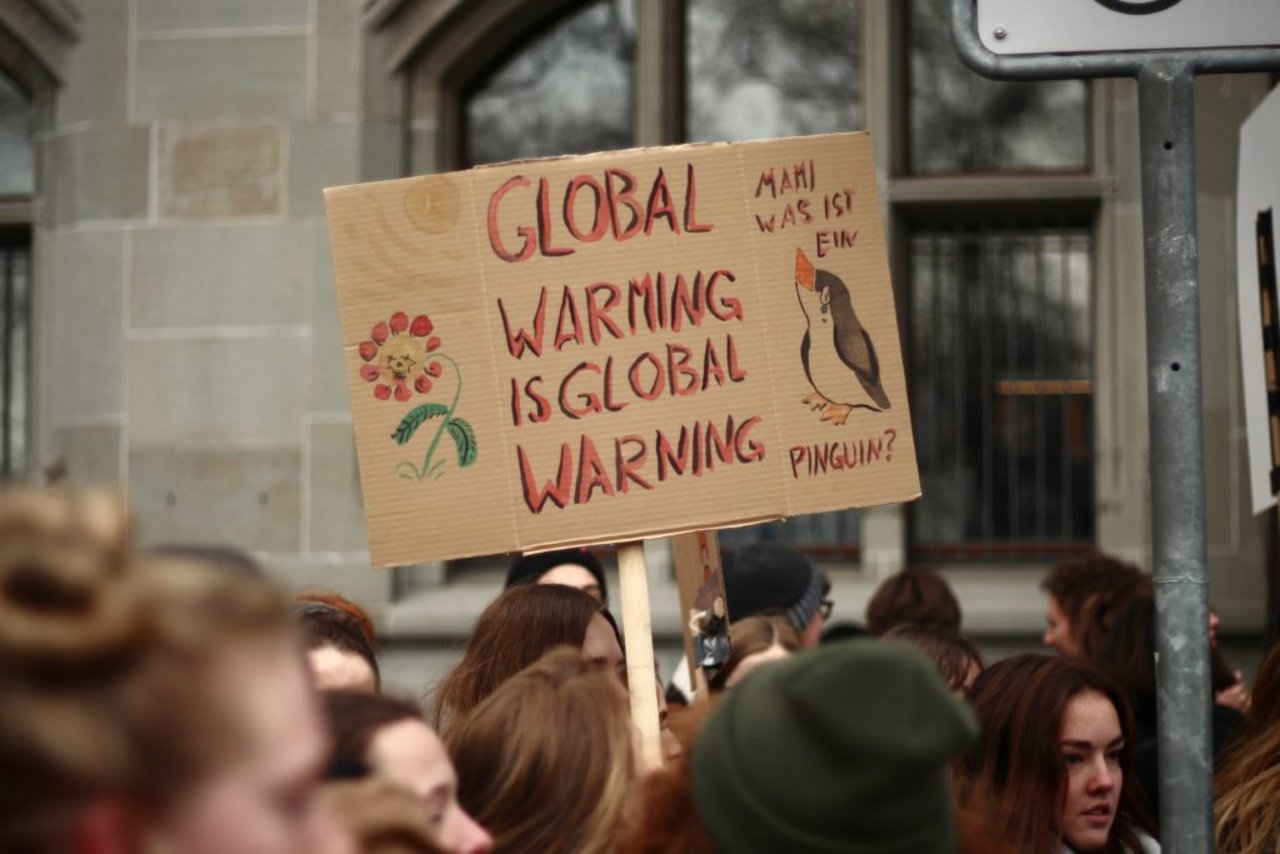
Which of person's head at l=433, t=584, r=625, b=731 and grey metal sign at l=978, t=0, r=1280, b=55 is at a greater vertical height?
grey metal sign at l=978, t=0, r=1280, b=55

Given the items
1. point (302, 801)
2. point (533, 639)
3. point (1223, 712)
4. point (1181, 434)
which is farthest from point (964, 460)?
point (302, 801)

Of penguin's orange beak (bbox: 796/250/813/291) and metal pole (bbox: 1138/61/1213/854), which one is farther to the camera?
penguin's orange beak (bbox: 796/250/813/291)

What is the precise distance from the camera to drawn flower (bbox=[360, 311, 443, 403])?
320cm

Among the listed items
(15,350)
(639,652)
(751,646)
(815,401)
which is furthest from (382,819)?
(15,350)

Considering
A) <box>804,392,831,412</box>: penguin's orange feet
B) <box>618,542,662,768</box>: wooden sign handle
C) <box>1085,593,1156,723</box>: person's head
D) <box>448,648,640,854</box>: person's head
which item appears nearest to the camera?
<box>448,648,640,854</box>: person's head

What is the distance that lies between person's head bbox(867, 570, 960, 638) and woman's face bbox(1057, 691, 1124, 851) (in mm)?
2053

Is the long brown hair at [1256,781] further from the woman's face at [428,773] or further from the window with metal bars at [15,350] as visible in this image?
the window with metal bars at [15,350]

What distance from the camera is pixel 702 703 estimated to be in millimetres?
2330

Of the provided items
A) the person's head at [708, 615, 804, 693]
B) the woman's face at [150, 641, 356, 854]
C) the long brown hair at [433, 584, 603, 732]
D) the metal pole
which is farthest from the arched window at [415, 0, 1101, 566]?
the woman's face at [150, 641, 356, 854]

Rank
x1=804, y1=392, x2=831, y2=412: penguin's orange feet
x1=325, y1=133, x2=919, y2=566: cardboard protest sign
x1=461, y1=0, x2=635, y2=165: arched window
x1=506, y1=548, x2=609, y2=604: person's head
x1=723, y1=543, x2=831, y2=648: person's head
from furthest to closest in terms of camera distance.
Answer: x1=461, y1=0, x2=635, y2=165: arched window → x1=723, y1=543, x2=831, y2=648: person's head → x1=506, y1=548, x2=609, y2=604: person's head → x1=804, y1=392, x2=831, y2=412: penguin's orange feet → x1=325, y1=133, x2=919, y2=566: cardboard protest sign

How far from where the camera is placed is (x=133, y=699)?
104 cm

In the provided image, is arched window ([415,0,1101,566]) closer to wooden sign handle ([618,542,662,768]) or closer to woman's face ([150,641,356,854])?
wooden sign handle ([618,542,662,768])

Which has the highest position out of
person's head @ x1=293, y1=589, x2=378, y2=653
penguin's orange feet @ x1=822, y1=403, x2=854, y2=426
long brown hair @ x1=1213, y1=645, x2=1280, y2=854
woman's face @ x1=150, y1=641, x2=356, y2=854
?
penguin's orange feet @ x1=822, y1=403, x2=854, y2=426

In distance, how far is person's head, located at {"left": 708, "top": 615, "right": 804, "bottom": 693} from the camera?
4.28m
